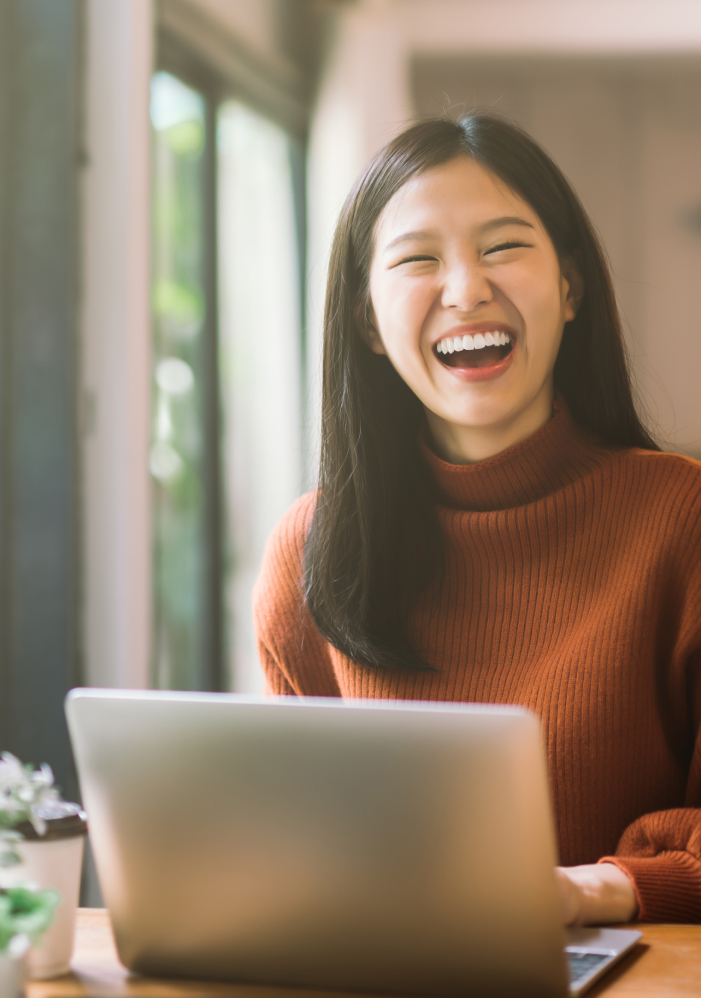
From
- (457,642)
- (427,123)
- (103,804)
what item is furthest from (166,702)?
(427,123)

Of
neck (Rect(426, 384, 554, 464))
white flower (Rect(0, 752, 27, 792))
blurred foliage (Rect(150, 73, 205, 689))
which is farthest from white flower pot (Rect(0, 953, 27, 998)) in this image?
blurred foliage (Rect(150, 73, 205, 689))

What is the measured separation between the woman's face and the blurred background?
363 mm

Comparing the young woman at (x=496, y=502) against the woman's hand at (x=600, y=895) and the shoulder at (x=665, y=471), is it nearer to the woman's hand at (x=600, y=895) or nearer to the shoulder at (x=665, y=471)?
the shoulder at (x=665, y=471)

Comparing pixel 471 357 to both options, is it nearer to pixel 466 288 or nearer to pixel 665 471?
pixel 466 288

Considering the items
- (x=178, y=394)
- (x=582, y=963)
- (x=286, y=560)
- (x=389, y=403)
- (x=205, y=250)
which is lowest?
(x=582, y=963)

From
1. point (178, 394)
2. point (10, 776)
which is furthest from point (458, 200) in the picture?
point (178, 394)

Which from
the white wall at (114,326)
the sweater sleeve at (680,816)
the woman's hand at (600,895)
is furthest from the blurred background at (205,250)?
the woman's hand at (600,895)

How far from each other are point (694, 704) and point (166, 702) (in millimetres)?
727

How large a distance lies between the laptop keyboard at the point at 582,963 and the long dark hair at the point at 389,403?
508 millimetres

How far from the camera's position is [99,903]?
6.52 ft

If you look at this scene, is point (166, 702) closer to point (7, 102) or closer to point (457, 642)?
point (457, 642)

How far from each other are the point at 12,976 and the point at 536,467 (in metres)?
0.85

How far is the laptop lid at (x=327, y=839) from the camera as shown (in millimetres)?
638

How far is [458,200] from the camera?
4.35 ft
